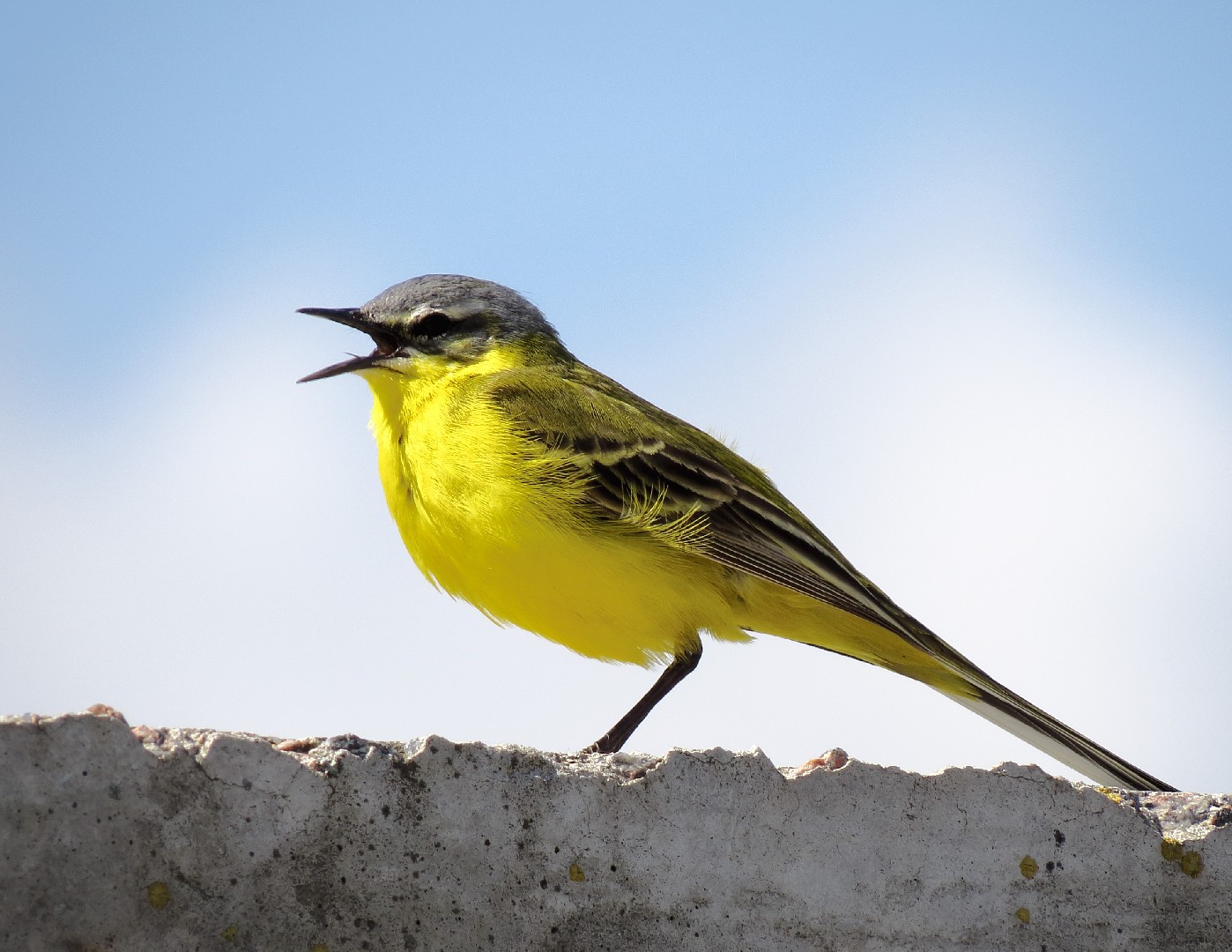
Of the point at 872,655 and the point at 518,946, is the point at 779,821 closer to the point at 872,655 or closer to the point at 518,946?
the point at 518,946

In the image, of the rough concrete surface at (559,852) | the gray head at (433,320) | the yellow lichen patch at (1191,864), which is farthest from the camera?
the gray head at (433,320)

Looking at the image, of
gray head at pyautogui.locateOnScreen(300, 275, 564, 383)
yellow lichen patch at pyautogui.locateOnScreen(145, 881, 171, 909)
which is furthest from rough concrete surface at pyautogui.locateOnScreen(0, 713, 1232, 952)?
gray head at pyautogui.locateOnScreen(300, 275, 564, 383)

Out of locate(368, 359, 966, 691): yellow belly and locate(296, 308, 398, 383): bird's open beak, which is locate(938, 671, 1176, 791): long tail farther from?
locate(296, 308, 398, 383): bird's open beak

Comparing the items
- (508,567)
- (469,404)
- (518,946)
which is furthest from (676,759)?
(469,404)

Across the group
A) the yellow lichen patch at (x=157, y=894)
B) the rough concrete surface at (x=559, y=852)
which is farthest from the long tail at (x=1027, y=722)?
the yellow lichen patch at (x=157, y=894)

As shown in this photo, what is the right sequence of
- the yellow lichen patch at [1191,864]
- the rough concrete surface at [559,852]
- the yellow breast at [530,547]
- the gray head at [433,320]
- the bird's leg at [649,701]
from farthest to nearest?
the gray head at [433,320] < the bird's leg at [649,701] < the yellow breast at [530,547] < the yellow lichen patch at [1191,864] < the rough concrete surface at [559,852]

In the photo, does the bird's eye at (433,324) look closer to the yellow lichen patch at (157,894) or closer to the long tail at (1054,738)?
the long tail at (1054,738)
